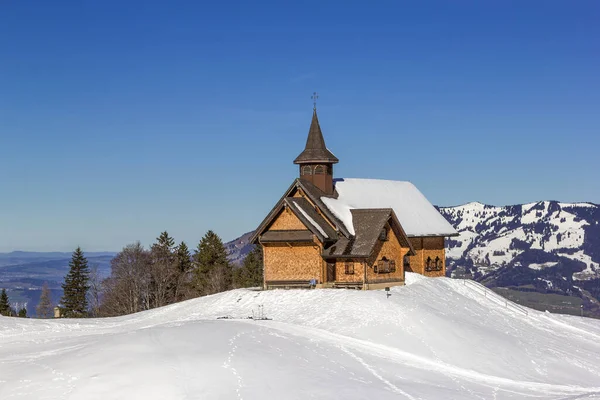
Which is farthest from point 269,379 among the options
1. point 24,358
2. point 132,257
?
point 132,257

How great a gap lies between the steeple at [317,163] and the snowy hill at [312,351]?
10.6m

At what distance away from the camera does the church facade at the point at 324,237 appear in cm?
4978

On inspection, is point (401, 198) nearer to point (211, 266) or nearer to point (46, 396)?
point (211, 266)

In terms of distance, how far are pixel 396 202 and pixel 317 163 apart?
A: 10.2 meters

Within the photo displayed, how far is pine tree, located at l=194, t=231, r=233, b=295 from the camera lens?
7106 centimetres

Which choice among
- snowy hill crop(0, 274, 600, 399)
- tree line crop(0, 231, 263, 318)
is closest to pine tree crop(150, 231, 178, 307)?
tree line crop(0, 231, 263, 318)

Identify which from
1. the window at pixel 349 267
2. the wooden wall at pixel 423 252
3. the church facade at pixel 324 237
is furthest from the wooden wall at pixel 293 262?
the wooden wall at pixel 423 252

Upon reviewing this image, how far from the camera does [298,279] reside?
4997 centimetres

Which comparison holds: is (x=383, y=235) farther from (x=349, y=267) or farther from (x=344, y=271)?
(x=344, y=271)

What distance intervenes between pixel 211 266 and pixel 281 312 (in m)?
33.3

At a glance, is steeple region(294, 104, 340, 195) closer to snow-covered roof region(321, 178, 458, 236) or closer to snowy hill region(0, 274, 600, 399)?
snow-covered roof region(321, 178, 458, 236)

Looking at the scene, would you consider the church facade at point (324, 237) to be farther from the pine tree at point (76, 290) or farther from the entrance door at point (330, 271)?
the pine tree at point (76, 290)

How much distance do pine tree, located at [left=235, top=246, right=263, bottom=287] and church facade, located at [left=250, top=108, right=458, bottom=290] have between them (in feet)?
63.2

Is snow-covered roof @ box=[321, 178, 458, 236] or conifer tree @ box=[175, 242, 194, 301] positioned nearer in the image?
snow-covered roof @ box=[321, 178, 458, 236]
